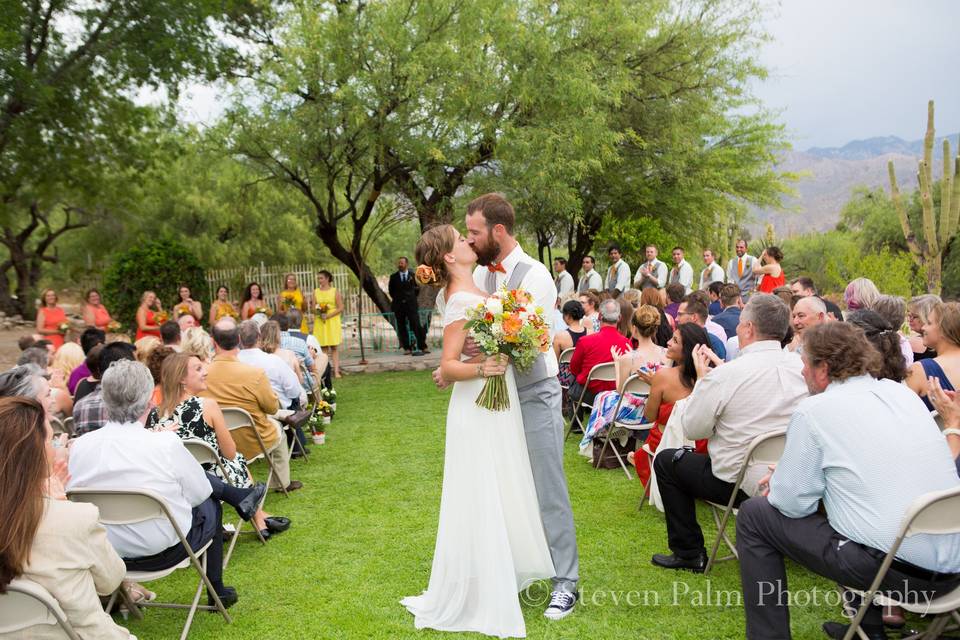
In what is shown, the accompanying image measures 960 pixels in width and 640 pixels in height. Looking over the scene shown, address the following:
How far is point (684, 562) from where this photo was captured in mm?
4664

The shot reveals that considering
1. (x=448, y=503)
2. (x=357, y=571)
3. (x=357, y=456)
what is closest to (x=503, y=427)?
(x=448, y=503)

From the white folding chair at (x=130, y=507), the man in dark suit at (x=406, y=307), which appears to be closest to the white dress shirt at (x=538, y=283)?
the white folding chair at (x=130, y=507)

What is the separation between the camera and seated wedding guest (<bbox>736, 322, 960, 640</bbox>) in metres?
2.99

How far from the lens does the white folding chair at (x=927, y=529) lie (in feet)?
9.14

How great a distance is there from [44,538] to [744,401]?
3386 mm

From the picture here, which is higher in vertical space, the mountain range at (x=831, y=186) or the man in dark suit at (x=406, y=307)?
the mountain range at (x=831, y=186)

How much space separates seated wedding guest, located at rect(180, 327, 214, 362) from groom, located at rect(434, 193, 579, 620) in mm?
3313

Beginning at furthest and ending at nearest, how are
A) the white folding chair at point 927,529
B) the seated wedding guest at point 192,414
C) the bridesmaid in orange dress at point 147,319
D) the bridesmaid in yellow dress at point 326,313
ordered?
1. the bridesmaid in yellow dress at point 326,313
2. the bridesmaid in orange dress at point 147,319
3. the seated wedding guest at point 192,414
4. the white folding chair at point 927,529

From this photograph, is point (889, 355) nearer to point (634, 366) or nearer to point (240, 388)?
point (634, 366)

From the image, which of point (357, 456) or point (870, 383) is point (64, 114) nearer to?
point (357, 456)

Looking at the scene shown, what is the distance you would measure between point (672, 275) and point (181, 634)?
39.2 ft

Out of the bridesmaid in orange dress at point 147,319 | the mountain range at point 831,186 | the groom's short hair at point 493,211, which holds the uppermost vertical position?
the mountain range at point 831,186

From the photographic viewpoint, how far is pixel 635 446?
723 cm

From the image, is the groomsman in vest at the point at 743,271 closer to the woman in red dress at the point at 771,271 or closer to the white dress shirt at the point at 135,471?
the woman in red dress at the point at 771,271
